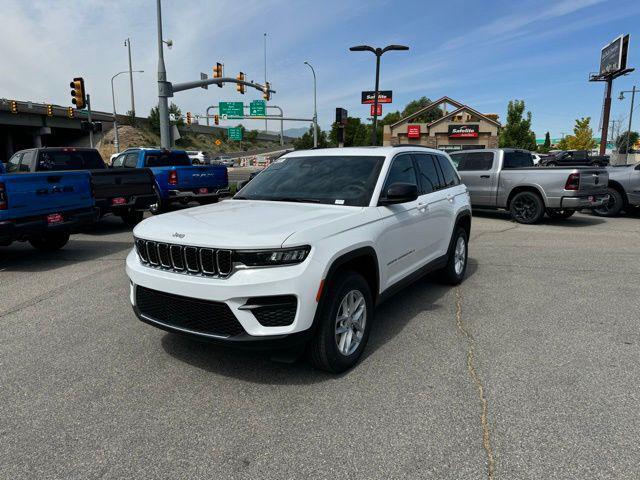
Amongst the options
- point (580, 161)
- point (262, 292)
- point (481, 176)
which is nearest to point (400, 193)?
point (262, 292)

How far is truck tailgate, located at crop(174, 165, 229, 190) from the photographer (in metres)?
12.8

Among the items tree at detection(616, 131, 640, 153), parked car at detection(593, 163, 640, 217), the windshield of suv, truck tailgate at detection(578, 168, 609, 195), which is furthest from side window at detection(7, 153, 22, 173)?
tree at detection(616, 131, 640, 153)

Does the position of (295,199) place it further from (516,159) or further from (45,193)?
(516,159)

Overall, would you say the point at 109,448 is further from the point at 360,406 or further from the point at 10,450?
the point at 360,406

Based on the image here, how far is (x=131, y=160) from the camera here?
13742 millimetres

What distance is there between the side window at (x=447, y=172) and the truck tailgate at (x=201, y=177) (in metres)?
8.76

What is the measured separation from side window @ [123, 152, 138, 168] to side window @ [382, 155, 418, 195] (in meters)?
10.8

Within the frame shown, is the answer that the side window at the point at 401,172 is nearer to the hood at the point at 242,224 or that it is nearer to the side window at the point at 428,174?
the side window at the point at 428,174

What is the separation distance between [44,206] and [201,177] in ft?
20.3

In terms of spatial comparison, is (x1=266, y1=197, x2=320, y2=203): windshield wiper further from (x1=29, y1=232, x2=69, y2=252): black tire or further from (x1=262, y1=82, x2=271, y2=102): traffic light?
(x1=262, y1=82, x2=271, y2=102): traffic light

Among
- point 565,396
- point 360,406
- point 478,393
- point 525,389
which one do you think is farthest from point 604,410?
point 360,406

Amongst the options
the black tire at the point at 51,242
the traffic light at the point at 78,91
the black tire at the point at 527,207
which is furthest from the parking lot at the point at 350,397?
the traffic light at the point at 78,91

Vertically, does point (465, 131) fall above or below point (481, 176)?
above

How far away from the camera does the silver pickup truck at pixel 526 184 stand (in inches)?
436
